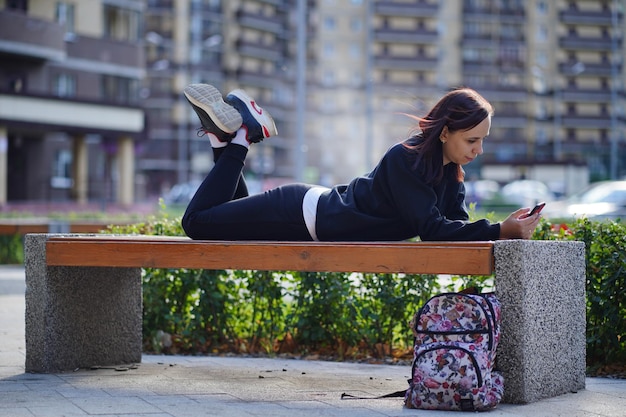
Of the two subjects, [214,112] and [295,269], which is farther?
[214,112]

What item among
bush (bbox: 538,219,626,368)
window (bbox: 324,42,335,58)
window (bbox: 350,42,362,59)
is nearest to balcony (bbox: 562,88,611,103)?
window (bbox: 350,42,362,59)

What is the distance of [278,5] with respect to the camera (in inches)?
3944

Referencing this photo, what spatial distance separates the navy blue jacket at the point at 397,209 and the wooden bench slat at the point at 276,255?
29 cm

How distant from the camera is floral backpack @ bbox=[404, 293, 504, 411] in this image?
5391 millimetres

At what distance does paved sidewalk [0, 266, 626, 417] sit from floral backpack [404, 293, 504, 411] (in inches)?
3.4

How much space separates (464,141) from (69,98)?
39046 millimetres

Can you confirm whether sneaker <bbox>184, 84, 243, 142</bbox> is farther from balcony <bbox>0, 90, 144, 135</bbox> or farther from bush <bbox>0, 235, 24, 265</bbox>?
balcony <bbox>0, 90, 144, 135</bbox>

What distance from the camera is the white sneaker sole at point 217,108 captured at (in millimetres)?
6348

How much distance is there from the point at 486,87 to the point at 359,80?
11.4 meters

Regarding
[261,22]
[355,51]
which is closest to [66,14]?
[261,22]

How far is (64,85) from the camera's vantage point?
4812cm

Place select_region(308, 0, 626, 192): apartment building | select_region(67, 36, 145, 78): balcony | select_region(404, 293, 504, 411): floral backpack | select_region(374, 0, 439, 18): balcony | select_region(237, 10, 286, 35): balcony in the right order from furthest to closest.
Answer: select_region(308, 0, 626, 192): apartment building < select_region(374, 0, 439, 18): balcony < select_region(237, 10, 286, 35): balcony < select_region(67, 36, 145, 78): balcony < select_region(404, 293, 504, 411): floral backpack

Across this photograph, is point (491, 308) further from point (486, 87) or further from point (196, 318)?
point (486, 87)

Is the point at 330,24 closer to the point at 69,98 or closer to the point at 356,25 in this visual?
the point at 356,25
